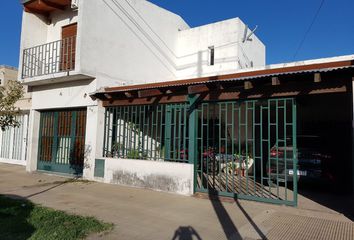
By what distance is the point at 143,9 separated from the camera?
44.9ft

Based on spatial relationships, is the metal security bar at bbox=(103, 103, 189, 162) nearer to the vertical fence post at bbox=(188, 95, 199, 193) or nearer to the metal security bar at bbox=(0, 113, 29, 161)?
the vertical fence post at bbox=(188, 95, 199, 193)

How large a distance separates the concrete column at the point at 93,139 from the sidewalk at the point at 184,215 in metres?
1.48

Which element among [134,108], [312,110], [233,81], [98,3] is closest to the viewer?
[233,81]

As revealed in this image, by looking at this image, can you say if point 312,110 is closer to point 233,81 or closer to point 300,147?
point 300,147

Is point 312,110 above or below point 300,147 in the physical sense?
above

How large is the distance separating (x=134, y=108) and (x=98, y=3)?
444 cm

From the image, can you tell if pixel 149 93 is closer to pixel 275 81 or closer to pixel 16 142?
pixel 275 81

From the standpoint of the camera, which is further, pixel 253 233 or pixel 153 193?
pixel 153 193

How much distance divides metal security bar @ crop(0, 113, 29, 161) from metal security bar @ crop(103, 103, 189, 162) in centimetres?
709

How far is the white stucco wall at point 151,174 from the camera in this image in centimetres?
859

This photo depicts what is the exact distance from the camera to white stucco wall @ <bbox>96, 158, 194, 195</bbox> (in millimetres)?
8594

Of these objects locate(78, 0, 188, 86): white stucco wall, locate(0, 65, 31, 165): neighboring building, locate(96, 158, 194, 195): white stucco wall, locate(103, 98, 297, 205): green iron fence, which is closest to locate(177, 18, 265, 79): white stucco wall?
locate(78, 0, 188, 86): white stucco wall

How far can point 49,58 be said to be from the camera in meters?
12.6

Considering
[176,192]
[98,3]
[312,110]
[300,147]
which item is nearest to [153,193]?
[176,192]
